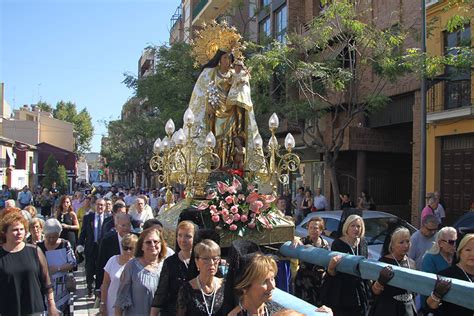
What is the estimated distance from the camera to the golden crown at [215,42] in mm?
6645

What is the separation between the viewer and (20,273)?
14.7 ft

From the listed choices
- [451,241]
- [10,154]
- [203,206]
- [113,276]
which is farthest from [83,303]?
[10,154]

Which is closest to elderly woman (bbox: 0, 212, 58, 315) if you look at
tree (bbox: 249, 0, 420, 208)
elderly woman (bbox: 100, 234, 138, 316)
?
elderly woman (bbox: 100, 234, 138, 316)

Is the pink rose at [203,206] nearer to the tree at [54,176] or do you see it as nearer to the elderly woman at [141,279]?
the elderly woman at [141,279]

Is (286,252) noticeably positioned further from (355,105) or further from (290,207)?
(290,207)

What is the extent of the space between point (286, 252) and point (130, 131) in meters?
34.1

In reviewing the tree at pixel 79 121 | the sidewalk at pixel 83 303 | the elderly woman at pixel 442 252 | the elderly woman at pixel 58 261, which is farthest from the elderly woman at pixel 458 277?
the tree at pixel 79 121

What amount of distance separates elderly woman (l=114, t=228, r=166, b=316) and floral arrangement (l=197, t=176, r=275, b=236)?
985 mm

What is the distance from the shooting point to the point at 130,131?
38312 millimetres

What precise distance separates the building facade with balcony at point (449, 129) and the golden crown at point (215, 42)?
10.6 metres

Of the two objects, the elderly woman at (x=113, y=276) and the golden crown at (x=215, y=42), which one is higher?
the golden crown at (x=215, y=42)

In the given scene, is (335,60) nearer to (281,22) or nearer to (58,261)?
(281,22)

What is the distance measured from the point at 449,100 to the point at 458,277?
13.5 metres

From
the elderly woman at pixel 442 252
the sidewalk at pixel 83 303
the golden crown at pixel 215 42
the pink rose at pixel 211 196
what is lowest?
the sidewalk at pixel 83 303
